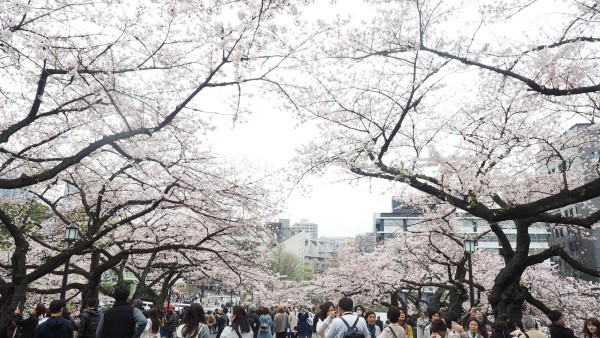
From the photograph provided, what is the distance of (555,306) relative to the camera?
→ 2038 centimetres

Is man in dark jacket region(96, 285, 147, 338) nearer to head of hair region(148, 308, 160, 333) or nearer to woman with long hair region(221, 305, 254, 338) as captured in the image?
woman with long hair region(221, 305, 254, 338)

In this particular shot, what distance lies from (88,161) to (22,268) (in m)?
3.15

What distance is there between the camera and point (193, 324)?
15.3ft

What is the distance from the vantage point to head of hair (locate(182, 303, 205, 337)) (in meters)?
4.64

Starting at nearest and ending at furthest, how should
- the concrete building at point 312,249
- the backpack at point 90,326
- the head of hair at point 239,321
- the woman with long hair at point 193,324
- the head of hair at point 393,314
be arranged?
the woman with long hair at point 193,324 → the head of hair at point 239,321 → the head of hair at point 393,314 → the backpack at point 90,326 → the concrete building at point 312,249

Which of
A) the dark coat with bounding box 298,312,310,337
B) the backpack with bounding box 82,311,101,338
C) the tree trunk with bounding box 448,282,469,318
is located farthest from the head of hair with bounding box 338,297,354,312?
the dark coat with bounding box 298,312,310,337

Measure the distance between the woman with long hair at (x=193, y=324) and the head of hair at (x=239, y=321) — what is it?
16.3 inches

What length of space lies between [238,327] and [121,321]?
4.45 feet

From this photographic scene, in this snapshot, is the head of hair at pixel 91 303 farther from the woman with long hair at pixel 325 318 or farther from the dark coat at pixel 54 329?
the woman with long hair at pixel 325 318

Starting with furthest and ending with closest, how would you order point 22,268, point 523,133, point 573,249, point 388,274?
Answer: 1. point 573,249
2. point 388,274
3. point 523,133
4. point 22,268

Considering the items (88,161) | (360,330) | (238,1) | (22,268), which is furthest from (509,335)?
(88,161)

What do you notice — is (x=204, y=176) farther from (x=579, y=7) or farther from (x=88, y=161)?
(x=579, y=7)

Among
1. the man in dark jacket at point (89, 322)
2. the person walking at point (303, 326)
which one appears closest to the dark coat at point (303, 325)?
the person walking at point (303, 326)

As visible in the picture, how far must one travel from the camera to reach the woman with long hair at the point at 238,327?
4.97m
